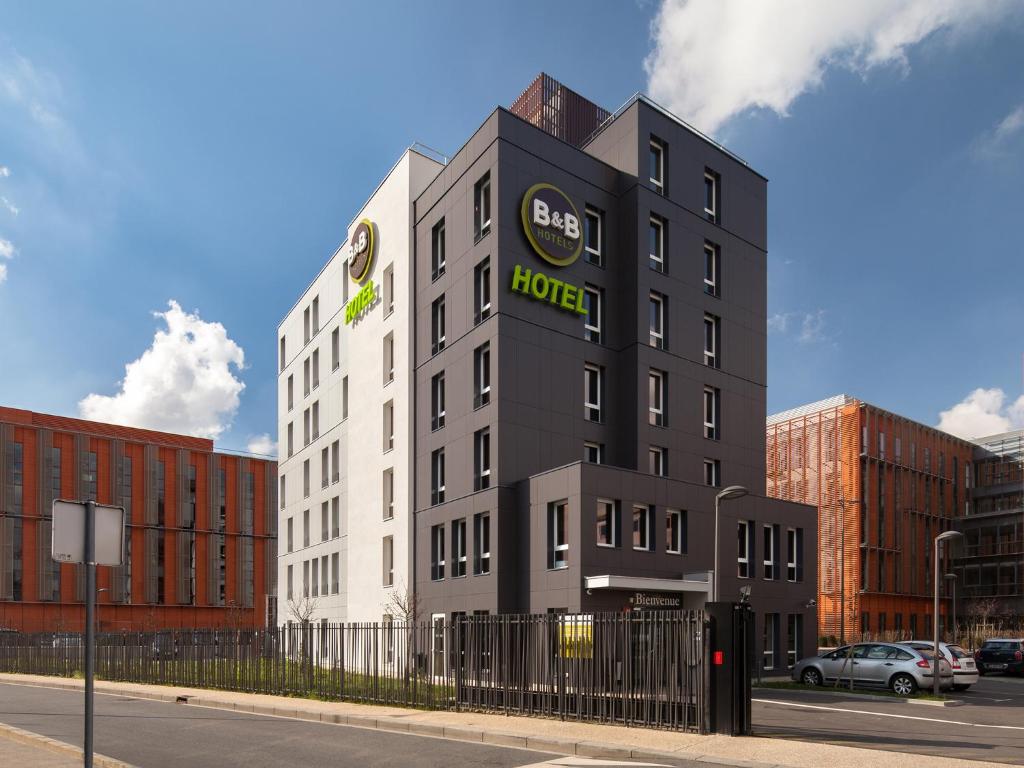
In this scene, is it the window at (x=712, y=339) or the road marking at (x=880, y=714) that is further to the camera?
the window at (x=712, y=339)

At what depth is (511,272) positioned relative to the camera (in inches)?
1289

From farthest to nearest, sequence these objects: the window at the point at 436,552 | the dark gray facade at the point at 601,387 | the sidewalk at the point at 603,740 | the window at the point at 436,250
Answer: the window at the point at 436,250, the window at the point at 436,552, the dark gray facade at the point at 601,387, the sidewalk at the point at 603,740

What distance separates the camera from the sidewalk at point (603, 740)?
40.5 ft

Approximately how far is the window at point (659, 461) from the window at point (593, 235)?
726cm

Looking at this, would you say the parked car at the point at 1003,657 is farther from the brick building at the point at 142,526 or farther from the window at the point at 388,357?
the brick building at the point at 142,526

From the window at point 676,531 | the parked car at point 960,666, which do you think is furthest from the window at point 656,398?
the parked car at point 960,666

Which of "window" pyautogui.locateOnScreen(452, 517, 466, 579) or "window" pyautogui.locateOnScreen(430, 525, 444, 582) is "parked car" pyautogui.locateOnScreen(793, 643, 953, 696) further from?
"window" pyautogui.locateOnScreen(430, 525, 444, 582)

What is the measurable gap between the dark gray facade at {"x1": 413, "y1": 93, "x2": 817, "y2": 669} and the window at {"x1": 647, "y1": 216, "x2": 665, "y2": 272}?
31cm

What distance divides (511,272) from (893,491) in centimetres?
4742

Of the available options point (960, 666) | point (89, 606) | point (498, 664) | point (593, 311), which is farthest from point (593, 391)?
point (89, 606)

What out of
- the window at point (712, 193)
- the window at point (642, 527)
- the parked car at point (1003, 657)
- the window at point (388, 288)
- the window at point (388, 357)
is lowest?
the parked car at point (1003, 657)

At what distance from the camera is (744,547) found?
36062 millimetres

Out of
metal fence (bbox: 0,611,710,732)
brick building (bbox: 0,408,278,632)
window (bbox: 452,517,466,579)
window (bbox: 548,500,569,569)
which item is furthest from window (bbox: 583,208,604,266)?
brick building (bbox: 0,408,278,632)

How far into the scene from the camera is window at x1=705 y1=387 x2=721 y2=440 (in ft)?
125
